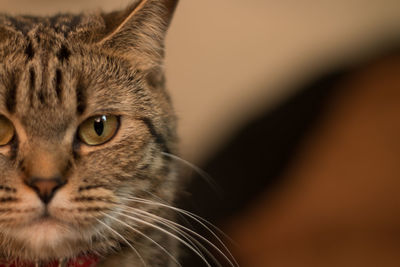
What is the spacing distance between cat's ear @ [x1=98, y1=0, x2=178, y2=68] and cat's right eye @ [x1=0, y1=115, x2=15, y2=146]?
0.70 ft

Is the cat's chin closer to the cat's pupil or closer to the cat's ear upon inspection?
the cat's pupil

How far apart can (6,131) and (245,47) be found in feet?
4.80

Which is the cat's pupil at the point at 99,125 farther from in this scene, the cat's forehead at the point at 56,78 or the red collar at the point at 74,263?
the red collar at the point at 74,263

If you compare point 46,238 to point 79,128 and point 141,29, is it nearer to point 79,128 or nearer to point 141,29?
point 79,128

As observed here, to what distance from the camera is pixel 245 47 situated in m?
2.10

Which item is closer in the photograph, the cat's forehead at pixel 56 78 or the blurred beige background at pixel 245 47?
the cat's forehead at pixel 56 78

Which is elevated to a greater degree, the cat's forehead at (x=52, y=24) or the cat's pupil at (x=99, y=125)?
the cat's forehead at (x=52, y=24)

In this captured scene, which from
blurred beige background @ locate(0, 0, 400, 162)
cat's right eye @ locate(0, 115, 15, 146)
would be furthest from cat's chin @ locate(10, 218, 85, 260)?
blurred beige background @ locate(0, 0, 400, 162)

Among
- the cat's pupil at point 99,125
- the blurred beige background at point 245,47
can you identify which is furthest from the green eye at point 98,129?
the blurred beige background at point 245,47

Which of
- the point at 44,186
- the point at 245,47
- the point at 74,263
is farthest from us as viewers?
the point at 245,47

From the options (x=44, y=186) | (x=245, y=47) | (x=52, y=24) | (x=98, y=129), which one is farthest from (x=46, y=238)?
(x=245, y=47)

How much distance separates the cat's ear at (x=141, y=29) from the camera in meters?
0.88

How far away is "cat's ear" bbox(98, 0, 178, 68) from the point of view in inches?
34.8

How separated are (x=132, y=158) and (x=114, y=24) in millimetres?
248
